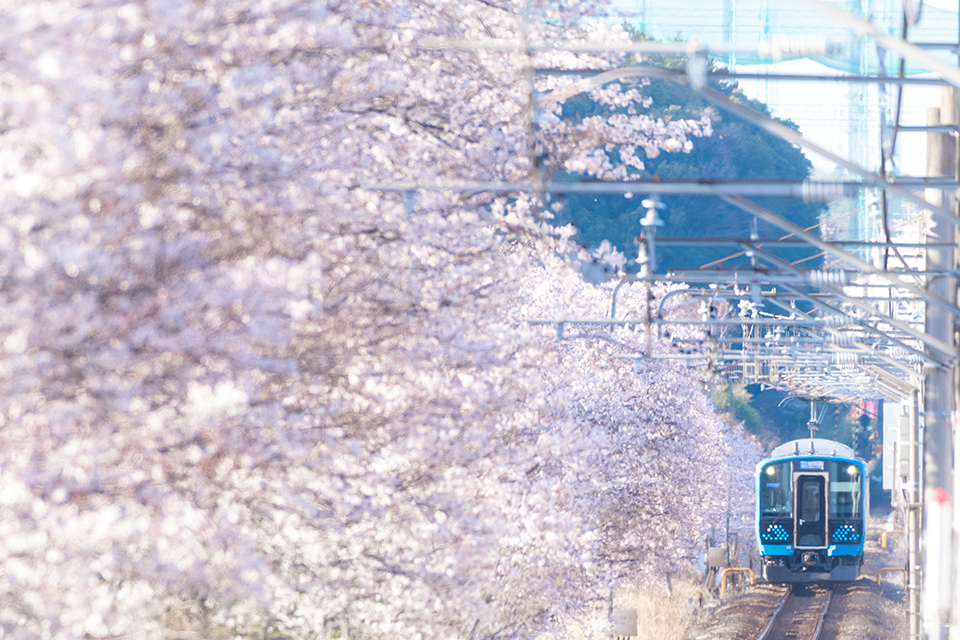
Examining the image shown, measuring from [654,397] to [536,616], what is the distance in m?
9.66

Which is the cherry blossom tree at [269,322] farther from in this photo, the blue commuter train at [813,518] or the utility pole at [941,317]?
the blue commuter train at [813,518]

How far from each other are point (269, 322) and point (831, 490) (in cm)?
1758

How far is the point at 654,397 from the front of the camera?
2133cm

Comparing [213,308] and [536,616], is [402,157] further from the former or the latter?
[536,616]

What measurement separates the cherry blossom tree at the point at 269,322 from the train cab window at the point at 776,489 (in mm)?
11299

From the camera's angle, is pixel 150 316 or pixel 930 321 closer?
pixel 150 316

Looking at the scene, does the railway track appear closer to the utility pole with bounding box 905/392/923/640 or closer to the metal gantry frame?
the metal gantry frame

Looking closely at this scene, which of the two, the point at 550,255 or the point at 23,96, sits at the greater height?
the point at 550,255

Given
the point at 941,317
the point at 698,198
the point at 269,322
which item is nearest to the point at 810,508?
the point at 941,317

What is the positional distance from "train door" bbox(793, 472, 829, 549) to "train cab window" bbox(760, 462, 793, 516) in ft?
0.45

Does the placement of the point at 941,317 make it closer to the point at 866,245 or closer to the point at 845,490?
the point at 866,245

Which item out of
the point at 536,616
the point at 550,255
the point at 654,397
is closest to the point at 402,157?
the point at 550,255

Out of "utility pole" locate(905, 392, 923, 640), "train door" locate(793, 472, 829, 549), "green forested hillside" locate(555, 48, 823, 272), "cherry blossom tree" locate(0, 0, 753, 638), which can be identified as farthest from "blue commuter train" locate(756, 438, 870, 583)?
"green forested hillside" locate(555, 48, 823, 272)

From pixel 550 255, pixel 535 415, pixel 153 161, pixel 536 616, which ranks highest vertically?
pixel 550 255
